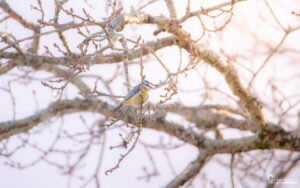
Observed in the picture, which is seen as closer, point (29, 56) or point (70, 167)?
point (29, 56)

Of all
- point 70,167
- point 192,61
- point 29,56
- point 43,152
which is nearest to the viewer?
point 192,61

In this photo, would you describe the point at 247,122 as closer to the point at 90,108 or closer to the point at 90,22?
the point at 90,108

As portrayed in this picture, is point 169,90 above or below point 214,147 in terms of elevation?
above

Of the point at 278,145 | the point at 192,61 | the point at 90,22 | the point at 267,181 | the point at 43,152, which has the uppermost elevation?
the point at 90,22

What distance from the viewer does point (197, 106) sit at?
6.79 meters

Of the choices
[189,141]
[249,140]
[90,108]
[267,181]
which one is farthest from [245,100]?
[90,108]

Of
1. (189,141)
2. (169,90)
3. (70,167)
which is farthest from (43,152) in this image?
(169,90)

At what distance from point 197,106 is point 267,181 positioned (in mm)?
1464

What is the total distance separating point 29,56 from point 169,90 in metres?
2.34

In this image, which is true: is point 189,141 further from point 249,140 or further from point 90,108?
point 90,108

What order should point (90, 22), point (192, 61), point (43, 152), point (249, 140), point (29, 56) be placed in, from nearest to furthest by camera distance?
point (90, 22) → point (192, 61) → point (29, 56) → point (249, 140) → point (43, 152)

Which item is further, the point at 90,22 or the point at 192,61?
the point at 192,61

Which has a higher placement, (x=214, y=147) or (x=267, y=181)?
(x=214, y=147)

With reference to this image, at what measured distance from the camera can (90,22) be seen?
3.06 meters
